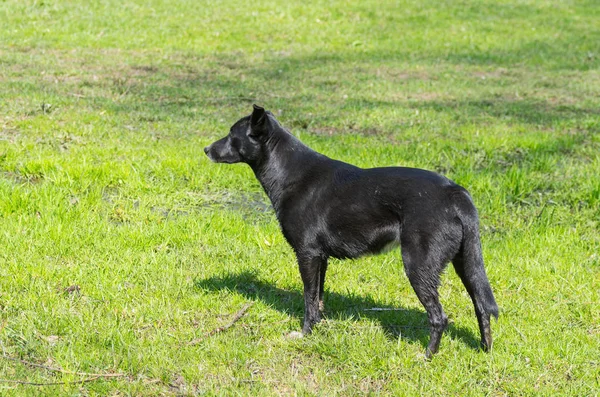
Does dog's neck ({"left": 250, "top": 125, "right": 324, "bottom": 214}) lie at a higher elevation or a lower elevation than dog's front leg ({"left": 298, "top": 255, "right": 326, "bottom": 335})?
higher

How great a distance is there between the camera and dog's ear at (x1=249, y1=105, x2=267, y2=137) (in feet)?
15.4

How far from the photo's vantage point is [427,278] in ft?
13.6

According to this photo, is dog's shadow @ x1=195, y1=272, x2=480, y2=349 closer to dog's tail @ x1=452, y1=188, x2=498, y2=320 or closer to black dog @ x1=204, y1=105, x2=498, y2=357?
black dog @ x1=204, y1=105, x2=498, y2=357

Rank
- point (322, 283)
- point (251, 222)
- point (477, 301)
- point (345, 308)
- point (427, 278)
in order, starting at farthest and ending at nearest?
point (251, 222)
point (345, 308)
point (322, 283)
point (477, 301)
point (427, 278)

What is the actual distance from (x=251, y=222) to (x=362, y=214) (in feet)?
7.81

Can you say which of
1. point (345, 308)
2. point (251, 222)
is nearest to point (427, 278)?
point (345, 308)

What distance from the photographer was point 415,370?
13.8 ft

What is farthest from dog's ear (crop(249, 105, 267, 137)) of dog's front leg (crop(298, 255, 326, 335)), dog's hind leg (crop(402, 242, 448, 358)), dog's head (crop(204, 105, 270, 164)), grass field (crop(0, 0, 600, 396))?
dog's hind leg (crop(402, 242, 448, 358))

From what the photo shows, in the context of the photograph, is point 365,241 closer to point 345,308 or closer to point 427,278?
point 427,278

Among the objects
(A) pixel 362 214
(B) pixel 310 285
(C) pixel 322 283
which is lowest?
(C) pixel 322 283

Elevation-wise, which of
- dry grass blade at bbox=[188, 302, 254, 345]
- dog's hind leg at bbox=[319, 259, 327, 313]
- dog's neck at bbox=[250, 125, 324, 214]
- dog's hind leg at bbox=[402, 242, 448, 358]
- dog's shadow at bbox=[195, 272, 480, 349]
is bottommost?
dog's shadow at bbox=[195, 272, 480, 349]

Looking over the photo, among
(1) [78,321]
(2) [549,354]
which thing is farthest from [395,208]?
(1) [78,321]

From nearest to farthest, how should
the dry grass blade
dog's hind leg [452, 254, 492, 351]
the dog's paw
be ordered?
dog's hind leg [452, 254, 492, 351]
the dry grass blade
the dog's paw

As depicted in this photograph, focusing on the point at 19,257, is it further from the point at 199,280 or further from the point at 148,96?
the point at 148,96
